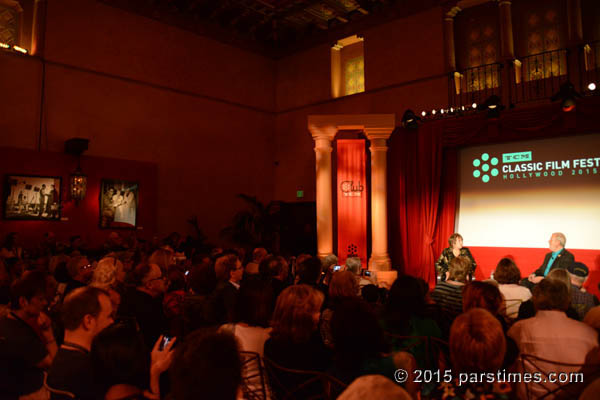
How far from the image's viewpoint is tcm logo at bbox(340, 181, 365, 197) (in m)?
8.47

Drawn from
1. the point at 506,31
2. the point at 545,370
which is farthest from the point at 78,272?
the point at 506,31

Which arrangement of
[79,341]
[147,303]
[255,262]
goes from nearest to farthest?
[79,341] < [147,303] < [255,262]

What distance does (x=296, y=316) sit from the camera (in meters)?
2.15

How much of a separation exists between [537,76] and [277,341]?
27.3ft

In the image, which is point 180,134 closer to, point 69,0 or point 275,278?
point 69,0

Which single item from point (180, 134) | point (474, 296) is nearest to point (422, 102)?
point (180, 134)

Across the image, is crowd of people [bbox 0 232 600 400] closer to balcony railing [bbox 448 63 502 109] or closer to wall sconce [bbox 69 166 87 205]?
wall sconce [bbox 69 166 87 205]

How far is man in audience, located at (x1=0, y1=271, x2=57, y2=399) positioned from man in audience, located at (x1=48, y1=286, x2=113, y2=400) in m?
0.55

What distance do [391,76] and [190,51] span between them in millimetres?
5067

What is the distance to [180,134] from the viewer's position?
10.4 m

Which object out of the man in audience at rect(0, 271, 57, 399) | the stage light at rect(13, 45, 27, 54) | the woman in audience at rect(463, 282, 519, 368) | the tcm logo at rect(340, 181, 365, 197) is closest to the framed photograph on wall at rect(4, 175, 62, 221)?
the stage light at rect(13, 45, 27, 54)

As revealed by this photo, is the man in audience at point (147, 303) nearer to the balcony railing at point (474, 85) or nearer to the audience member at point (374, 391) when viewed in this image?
the audience member at point (374, 391)

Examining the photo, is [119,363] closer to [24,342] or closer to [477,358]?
[24,342]

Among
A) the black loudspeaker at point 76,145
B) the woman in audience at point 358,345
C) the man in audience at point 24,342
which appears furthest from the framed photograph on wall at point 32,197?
the woman in audience at point 358,345
